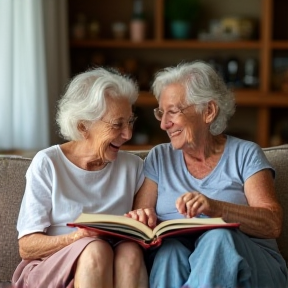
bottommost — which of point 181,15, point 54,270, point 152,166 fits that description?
point 54,270

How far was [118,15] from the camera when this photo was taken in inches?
204

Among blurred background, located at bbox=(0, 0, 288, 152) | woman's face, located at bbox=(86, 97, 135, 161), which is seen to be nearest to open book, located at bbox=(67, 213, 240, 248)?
woman's face, located at bbox=(86, 97, 135, 161)

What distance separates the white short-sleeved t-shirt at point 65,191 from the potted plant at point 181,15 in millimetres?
2736

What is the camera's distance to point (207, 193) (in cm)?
233

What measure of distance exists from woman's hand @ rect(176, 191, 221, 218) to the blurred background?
2.37 m

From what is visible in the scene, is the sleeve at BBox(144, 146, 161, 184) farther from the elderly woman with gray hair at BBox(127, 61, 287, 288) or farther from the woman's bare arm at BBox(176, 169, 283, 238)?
the woman's bare arm at BBox(176, 169, 283, 238)

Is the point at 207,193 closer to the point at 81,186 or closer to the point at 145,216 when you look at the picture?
the point at 145,216

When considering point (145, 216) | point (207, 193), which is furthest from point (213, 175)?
point (145, 216)

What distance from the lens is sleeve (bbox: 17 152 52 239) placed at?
217 centimetres

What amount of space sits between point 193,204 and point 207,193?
0.76ft

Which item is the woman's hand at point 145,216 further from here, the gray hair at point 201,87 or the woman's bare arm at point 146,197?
the gray hair at point 201,87

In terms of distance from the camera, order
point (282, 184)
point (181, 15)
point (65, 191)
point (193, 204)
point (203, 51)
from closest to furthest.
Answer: point (193, 204) → point (65, 191) → point (282, 184) → point (181, 15) → point (203, 51)

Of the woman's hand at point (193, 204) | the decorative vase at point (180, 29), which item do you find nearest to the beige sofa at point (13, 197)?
the woman's hand at point (193, 204)

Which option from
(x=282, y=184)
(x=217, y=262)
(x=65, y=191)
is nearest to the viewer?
(x=217, y=262)
